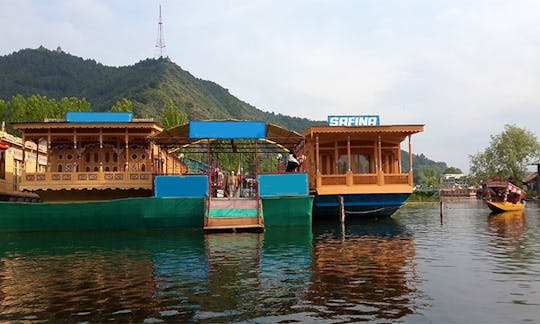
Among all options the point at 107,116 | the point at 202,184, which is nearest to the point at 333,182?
the point at 202,184

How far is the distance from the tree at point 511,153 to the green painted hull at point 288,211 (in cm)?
6251

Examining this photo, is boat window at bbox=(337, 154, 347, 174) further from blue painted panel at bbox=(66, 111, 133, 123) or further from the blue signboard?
blue painted panel at bbox=(66, 111, 133, 123)

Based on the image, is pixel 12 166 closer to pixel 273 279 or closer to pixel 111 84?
pixel 273 279

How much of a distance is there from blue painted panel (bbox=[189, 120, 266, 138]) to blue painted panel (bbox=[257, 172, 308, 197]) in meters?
2.25

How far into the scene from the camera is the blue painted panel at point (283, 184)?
2333cm

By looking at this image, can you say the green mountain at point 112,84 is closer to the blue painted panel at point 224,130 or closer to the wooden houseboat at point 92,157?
the wooden houseboat at point 92,157

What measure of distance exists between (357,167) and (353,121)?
374 cm

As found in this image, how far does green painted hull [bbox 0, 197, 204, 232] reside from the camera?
895 inches

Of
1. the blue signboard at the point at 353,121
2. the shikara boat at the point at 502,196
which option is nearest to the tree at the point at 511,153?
the shikara boat at the point at 502,196

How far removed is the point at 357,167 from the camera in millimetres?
30578

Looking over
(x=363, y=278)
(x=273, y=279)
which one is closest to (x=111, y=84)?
(x=273, y=279)

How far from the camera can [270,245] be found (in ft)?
57.6

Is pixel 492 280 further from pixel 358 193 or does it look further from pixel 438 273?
pixel 358 193

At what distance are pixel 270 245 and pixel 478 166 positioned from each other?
238ft
